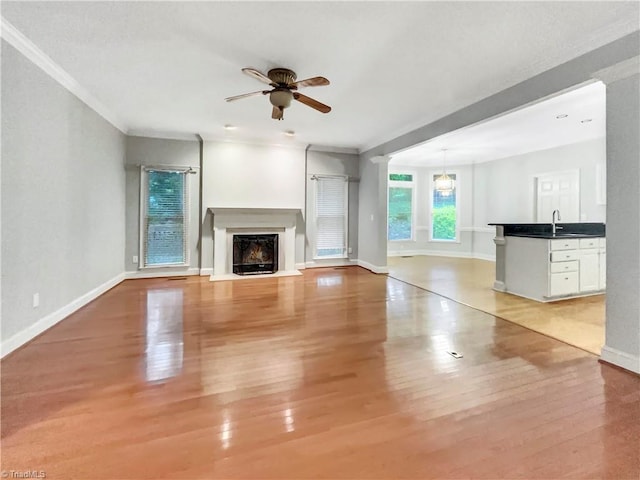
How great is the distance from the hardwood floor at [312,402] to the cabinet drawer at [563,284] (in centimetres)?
148

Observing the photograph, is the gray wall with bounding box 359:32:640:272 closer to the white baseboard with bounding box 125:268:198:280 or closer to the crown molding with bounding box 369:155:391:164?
the crown molding with bounding box 369:155:391:164

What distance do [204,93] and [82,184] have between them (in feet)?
6.32

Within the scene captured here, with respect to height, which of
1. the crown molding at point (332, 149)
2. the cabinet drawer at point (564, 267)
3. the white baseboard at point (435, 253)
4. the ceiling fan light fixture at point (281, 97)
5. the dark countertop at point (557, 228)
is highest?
the crown molding at point (332, 149)

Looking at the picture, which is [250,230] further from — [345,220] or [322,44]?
[322,44]

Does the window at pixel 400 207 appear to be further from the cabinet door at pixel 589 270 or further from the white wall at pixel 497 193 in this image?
the cabinet door at pixel 589 270

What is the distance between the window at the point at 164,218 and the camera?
5695 millimetres

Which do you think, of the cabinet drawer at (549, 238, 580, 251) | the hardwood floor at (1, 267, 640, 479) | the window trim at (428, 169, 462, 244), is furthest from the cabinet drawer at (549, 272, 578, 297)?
the window trim at (428, 169, 462, 244)

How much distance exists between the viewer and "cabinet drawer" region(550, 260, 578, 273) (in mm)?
4191

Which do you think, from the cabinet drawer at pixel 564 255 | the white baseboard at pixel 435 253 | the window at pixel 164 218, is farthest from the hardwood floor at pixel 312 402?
the white baseboard at pixel 435 253

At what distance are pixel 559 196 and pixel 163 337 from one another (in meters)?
8.15

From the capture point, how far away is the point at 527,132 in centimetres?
569

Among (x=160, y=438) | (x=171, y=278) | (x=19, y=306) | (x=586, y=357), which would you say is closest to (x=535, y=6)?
(x=586, y=357)

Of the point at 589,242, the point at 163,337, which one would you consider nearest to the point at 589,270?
the point at 589,242

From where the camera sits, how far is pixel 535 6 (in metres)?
2.27
